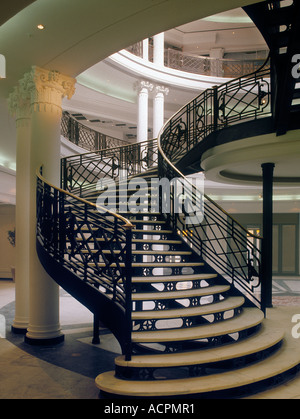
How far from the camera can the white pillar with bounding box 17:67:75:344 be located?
6184 millimetres

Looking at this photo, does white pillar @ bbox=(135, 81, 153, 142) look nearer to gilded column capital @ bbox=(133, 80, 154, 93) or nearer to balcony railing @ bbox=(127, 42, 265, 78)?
gilded column capital @ bbox=(133, 80, 154, 93)

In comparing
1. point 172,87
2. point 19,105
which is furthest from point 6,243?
point 19,105

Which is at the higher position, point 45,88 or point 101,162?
point 45,88

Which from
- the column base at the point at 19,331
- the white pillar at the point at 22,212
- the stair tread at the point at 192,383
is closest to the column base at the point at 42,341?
the column base at the point at 19,331

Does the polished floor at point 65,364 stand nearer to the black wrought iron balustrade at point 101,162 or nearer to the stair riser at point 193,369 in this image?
the stair riser at point 193,369

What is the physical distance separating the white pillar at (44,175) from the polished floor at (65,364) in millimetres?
335

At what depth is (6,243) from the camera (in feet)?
54.2

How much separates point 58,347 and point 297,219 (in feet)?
43.7

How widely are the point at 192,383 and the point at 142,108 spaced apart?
35.3 feet

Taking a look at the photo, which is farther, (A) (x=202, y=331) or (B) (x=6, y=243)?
(B) (x=6, y=243)

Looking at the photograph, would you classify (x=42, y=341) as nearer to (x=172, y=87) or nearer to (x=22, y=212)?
(x=22, y=212)

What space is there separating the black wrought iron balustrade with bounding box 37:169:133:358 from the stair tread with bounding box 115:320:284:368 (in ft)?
1.41

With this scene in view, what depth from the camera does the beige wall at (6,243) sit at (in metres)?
16.5
